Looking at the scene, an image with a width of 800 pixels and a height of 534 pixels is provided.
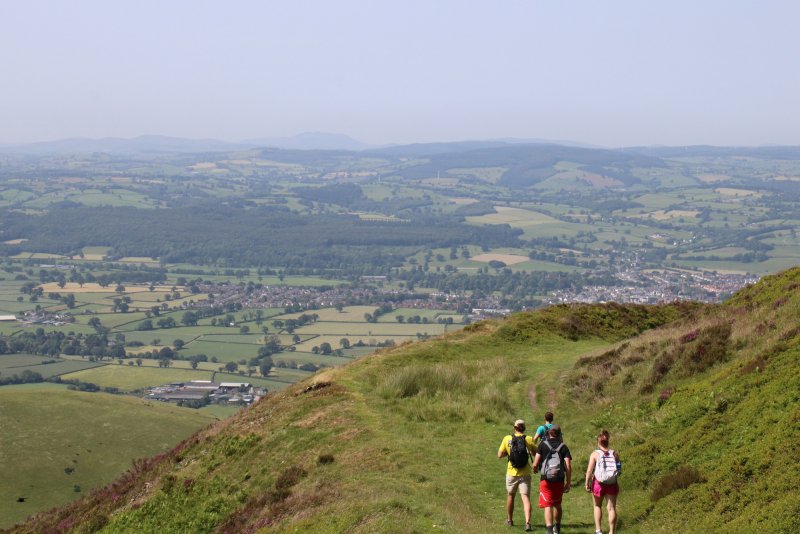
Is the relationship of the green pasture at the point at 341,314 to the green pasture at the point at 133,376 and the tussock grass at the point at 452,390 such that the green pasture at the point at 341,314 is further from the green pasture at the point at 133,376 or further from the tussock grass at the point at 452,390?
the tussock grass at the point at 452,390

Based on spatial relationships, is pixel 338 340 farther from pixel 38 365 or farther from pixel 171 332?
pixel 38 365

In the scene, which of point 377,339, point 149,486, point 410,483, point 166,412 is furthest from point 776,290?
point 377,339

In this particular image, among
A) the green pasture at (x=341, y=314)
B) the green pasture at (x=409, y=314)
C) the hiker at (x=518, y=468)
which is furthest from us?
the green pasture at (x=409, y=314)

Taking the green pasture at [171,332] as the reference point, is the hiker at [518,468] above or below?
above

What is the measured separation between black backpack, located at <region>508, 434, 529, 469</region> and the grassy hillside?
131 cm

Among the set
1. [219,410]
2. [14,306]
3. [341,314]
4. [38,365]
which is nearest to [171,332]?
[38,365]

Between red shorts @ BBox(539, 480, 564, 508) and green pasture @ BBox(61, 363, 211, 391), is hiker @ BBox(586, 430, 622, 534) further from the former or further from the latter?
green pasture @ BBox(61, 363, 211, 391)

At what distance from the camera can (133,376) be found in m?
88.0

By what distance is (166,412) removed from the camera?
56.3 m

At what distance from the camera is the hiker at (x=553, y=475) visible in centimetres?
1390

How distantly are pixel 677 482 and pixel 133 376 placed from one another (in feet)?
270

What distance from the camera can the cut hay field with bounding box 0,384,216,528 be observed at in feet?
130

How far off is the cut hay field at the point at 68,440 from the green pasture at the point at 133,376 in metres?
27.7

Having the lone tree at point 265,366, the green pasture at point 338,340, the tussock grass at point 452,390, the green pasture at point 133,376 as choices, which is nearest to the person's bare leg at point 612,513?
the tussock grass at point 452,390
